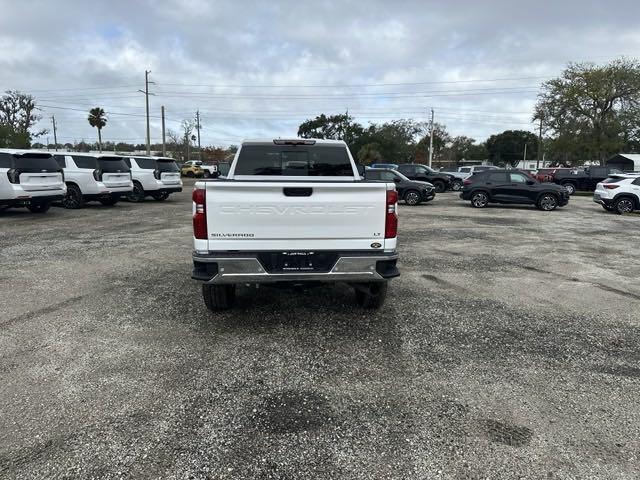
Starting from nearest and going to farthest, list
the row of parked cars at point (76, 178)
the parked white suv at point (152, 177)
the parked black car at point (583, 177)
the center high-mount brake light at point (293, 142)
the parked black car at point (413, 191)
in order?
the center high-mount brake light at point (293, 142) < the row of parked cars at point (76, 178) < the parked white suv at point (152, 177) < the parked black car at point (413, 191) < the parked black car at point (583, 177)

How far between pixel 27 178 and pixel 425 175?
18.9m

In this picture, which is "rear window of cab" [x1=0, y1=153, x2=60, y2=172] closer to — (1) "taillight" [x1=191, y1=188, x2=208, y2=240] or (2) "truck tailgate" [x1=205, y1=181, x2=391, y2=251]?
(1) "taillight" [x1=191, y1=188, x2=208, y2=240]

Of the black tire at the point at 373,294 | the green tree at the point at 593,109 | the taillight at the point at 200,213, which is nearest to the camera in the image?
the taillight at the point at 200,213

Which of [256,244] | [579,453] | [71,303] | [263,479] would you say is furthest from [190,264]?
[579,453]

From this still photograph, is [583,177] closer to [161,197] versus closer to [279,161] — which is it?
[161,197]

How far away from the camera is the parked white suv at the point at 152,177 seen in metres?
18.2

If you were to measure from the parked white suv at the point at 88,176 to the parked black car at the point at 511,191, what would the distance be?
14.0 metres

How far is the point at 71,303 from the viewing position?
5449mm

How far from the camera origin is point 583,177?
26359 millimetres

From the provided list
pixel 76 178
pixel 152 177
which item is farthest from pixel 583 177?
pixel 76 178

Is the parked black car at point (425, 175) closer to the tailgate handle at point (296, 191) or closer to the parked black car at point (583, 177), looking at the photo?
the parked black car at point (583, 177)

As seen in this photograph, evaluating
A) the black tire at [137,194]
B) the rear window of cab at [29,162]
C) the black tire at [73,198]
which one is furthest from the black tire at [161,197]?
the rear window of cab at [29,162]

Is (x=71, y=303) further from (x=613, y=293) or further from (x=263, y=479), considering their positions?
(x=613, y=293)

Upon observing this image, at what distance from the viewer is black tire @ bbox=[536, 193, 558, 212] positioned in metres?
17.2
